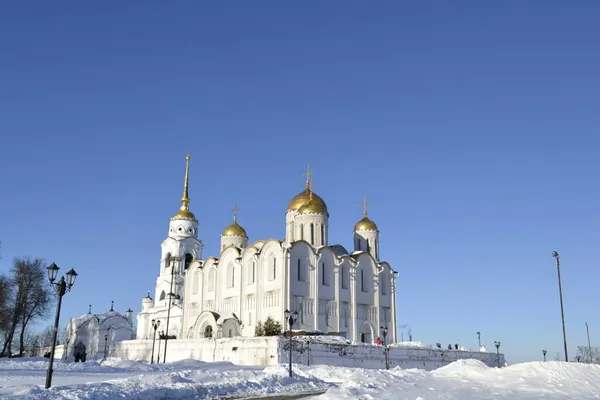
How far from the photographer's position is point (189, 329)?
52562 millimetres

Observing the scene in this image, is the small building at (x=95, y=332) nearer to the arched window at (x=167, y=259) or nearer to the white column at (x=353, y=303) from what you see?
the arched window at (x=167, y=259)

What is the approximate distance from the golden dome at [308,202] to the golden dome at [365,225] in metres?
5.65

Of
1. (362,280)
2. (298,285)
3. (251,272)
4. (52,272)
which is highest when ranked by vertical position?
(251,272)

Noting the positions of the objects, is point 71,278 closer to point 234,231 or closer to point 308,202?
point 308,202

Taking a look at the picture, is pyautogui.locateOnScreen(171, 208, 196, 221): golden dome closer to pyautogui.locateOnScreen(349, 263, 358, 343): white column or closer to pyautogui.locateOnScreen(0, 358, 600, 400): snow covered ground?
pyautogui.locateOnScreen(349, 263, 358, 343): white column

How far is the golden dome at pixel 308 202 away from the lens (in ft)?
172

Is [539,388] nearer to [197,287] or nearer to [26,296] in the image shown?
[26,296]

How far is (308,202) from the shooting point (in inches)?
2077

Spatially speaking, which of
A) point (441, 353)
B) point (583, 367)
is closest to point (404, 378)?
point (583, 367)

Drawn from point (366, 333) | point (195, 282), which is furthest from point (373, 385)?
point (195, 282)

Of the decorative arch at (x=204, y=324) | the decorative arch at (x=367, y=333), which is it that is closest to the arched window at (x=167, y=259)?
the decorative arch at (x=204, y=324)

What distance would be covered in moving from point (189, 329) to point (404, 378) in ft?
117

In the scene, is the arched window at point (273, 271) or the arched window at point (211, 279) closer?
the arched window at point (273, 271)

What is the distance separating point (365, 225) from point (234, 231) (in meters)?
13.9
